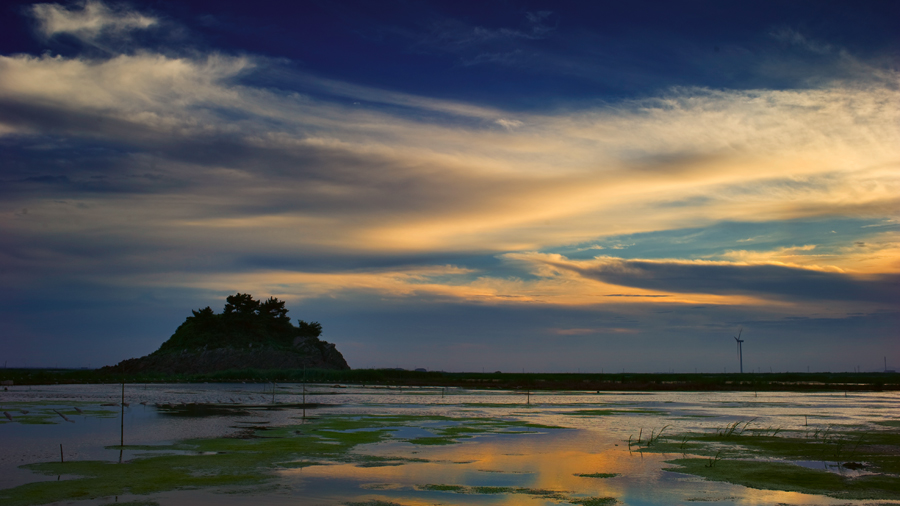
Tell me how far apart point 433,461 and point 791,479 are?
11.6 meters

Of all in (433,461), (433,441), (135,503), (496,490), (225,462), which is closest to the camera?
(135,503)

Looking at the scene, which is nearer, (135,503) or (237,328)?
(135,503)

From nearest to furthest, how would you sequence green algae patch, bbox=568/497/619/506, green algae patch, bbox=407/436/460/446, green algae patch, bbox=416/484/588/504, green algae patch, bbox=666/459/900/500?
green algae patch, bbox=568/497/619/506 < green algae patch, bbox=416/484/588/504 < green algae patch, bbox=666/459/900/500 < green algae patch, bbox=407/436/460/446

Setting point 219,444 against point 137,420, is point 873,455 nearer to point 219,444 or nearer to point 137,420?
point 219,444

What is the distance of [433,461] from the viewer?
22.5m

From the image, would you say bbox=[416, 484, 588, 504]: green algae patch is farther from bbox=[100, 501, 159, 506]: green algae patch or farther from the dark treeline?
the dark treeline

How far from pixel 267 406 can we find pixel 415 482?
3439 centimetres

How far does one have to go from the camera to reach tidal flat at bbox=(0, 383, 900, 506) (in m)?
16.8

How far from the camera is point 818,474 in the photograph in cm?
2045

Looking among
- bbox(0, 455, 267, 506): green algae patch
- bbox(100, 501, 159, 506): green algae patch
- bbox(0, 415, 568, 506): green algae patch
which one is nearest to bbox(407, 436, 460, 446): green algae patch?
bbox(0, 415, 568, 506): green algae patch

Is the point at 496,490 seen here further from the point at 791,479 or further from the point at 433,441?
the point at 433,441

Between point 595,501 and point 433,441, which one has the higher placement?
point 595,501

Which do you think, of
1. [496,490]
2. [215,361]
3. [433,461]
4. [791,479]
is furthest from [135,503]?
[215,361]

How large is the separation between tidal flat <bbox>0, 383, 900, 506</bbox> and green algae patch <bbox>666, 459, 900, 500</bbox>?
59mm
